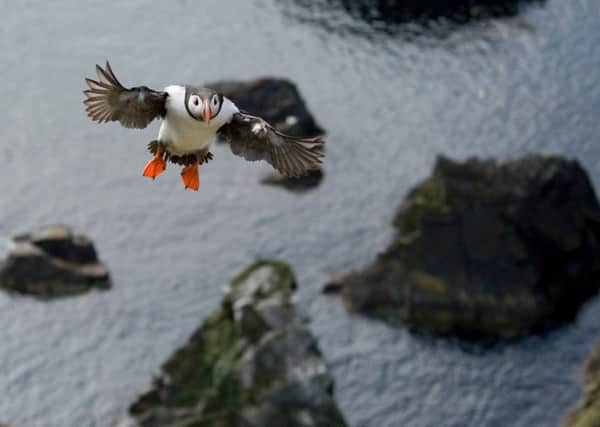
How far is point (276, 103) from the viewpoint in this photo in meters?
87.4

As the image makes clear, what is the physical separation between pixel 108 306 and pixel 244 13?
112 ft

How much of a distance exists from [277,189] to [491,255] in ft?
65.9

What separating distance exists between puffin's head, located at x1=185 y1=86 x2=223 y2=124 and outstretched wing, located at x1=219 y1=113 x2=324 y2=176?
191 centimetres

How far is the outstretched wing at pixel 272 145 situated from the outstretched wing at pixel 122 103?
1.64 metres

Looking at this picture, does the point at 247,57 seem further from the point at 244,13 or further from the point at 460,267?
the point at 460,267

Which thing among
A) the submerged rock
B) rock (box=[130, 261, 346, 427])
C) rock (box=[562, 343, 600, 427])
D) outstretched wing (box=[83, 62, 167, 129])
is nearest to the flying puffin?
outstretched wing (box=[83, 62, 167, 129])

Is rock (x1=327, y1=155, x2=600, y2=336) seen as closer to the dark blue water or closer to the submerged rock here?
the dark blue water

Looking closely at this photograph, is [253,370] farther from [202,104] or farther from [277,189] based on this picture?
[202,104]

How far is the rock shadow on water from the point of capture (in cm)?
9731

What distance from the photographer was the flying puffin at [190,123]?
2339 centimetres

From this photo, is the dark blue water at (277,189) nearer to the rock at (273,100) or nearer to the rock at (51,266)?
the rock at (51,266)

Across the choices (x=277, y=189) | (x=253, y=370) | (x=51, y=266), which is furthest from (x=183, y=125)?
(x=277, y=189)

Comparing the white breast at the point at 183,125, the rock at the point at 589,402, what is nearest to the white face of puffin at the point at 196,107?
the white breast at the point at 183,125

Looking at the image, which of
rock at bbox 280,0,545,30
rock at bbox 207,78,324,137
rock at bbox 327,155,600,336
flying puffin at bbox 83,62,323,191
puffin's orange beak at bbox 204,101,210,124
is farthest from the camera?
rock at bbox 280,0,545,30
